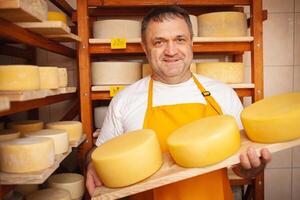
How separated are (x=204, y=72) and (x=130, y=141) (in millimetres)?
1008

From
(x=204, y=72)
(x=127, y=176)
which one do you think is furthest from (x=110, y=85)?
(x=127, y=176)

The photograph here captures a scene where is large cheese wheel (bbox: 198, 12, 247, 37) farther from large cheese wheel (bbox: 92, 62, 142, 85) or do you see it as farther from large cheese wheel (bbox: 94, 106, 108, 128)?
large cheese wheel (bbox: 94, 106, 108, 128)

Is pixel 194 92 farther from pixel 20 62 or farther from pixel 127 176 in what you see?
pixel 20 62

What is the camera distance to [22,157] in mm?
1200

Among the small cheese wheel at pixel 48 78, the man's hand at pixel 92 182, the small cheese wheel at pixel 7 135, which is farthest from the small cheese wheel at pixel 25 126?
the man's hand at pixel 92 182

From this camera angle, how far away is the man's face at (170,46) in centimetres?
148

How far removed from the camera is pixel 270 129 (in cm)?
108

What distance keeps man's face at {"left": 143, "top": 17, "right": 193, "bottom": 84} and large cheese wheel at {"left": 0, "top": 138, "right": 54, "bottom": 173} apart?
67 cm

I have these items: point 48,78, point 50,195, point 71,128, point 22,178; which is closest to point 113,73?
A: point 71,128

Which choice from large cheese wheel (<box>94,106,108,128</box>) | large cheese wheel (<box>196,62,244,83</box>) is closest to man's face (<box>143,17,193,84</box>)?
large cheese wheel (<box>196,62,244,83</box>)

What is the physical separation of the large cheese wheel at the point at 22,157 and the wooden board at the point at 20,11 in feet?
1.64

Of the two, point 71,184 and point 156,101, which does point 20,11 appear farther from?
point 71,184

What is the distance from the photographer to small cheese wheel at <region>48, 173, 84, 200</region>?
1754 millimetres

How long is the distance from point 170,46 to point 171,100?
269mm
